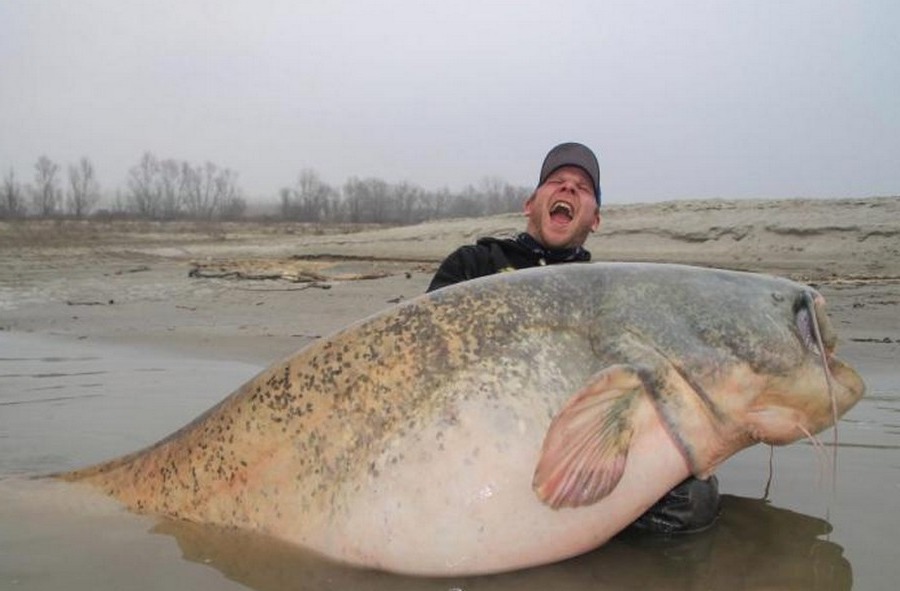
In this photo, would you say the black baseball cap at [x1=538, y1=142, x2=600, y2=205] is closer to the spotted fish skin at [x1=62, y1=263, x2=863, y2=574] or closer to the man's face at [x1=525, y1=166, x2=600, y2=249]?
the man's face at [x1=525, y1=166, x2=600, y2=249]

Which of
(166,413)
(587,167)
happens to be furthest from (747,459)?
(166,413)

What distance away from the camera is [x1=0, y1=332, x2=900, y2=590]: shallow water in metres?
2.31

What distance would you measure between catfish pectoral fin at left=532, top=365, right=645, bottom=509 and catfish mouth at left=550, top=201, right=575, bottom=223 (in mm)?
1819

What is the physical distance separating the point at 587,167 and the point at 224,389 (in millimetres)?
3003

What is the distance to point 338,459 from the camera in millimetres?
2367

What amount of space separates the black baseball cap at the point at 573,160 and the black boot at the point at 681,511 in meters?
1.75

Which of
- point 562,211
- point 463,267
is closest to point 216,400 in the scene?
point 463,267

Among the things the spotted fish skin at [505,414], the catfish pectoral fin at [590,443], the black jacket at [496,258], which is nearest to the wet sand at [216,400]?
the spotted fish skin at [505,414]

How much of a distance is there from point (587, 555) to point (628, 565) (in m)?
0.13

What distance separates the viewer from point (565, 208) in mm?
3908

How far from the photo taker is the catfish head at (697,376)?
2143mm

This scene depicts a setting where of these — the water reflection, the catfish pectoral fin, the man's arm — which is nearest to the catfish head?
the catfish pectoral fin

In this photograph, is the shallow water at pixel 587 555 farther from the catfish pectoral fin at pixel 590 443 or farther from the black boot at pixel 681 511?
the catfish pectoral fin at pixel 590 443

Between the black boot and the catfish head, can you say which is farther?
the black boot
